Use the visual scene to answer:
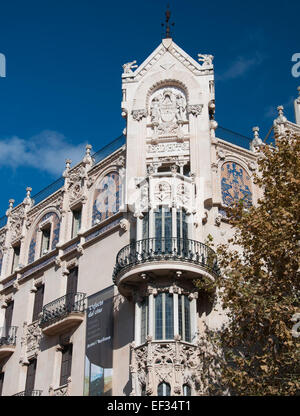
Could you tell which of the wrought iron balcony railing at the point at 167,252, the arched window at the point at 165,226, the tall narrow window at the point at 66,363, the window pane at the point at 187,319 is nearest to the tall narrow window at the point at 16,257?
the tall narrow window at the point at 66,363

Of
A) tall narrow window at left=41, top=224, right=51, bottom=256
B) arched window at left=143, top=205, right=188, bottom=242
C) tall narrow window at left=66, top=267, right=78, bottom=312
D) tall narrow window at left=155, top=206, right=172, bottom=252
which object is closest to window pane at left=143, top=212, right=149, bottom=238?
arched window at left=143, top=205, right=188, bottom=242

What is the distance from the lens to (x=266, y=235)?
23609mm

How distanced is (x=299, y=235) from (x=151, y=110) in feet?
43.4

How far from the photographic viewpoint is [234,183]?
3328 centimetres

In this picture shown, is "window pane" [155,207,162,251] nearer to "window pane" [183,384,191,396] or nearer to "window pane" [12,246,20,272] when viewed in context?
"window pane" [183,384,191,396]

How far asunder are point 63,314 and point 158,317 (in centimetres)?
631

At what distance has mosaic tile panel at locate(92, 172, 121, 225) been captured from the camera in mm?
33500

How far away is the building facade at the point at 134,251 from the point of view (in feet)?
90.8

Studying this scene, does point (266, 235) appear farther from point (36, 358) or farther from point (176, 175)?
point (36, 358)

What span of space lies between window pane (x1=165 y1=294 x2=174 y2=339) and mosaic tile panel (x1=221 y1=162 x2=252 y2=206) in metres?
6.31

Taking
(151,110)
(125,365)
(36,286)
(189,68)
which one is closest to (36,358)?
(36,286)

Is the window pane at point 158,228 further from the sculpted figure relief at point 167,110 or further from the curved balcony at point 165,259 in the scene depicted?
the sculpted figure relief at point 167,110

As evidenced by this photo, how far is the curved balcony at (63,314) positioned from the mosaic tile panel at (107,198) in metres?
3.87

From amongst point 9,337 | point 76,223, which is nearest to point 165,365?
point 76,223
